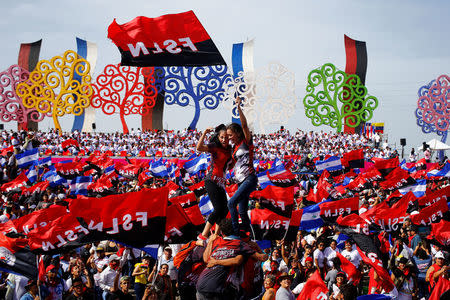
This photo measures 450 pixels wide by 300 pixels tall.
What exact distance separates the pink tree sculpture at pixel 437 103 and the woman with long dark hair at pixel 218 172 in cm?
4560

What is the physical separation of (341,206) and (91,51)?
4994 cm

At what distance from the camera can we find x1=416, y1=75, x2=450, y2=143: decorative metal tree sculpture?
49.0 meters

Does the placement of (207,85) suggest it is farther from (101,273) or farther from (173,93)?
(101,273)

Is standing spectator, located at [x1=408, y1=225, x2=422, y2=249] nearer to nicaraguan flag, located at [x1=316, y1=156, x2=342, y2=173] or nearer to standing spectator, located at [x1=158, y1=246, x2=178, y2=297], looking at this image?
standing spectator, located at [x1=158, y1=246, x2=178, y2=297]

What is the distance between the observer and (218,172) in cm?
711

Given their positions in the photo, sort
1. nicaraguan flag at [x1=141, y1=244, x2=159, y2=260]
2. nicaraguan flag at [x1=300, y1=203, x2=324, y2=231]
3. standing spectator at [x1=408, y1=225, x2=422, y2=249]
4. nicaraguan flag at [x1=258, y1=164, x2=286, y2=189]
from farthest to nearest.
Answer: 1. nicaraguan flag at [x1=258, y1=164, x2=286, y2=189]
2. nicaraguan flag at [x1=300, y1=203, x2=324, y2=231]
3. standing spectator at [x1=408, y1=225, x2=422, y2=249]
4. nicaraguan flag at [x1=141, y1=244, x2=159, y2=260]

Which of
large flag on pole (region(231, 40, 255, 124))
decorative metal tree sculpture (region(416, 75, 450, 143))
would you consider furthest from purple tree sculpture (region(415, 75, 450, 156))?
large flag on pole (region(231, 40, 255, 124))

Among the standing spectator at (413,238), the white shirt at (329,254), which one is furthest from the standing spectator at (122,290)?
the standing spectator at (413,238)

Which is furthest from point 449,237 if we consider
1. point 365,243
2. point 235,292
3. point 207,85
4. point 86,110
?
point 86,110

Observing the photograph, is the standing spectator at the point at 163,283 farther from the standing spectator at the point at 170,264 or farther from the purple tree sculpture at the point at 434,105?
the purple tree sculpture at the point at 434,105

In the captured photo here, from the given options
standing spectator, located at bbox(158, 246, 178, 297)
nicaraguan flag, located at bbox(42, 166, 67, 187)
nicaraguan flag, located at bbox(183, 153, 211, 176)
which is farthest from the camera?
nicaraguan flag, located at bbox(42, 166, 67, 187)

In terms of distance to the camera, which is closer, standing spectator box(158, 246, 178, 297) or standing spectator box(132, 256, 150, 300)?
standing spectator box(132, 256, 150, 300)

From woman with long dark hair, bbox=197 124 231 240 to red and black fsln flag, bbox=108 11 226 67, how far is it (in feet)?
12.6

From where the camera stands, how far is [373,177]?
1895cm
